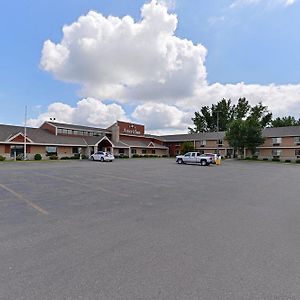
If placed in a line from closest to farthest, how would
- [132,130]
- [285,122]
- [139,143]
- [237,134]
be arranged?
[237,134], [139,143], [132,130], [285,122]

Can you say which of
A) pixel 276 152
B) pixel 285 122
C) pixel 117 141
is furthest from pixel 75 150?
A: pixel 285 122

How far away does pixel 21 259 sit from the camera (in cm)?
377

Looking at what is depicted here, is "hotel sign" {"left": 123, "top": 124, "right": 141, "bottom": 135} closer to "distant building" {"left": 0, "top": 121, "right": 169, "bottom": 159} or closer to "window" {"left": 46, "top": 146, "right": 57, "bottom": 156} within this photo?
"distant building" {"left": 0, "top": 121, "right": 169, "bottom": 159}

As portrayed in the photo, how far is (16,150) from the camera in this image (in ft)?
113

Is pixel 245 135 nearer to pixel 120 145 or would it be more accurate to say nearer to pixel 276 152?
pixel 276 152

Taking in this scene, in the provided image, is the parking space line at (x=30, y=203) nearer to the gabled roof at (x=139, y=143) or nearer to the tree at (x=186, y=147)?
the gabled roof at (x=139, y=143)

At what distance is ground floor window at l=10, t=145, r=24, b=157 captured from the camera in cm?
3380

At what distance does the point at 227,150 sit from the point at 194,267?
178ft

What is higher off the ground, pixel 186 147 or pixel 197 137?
pixel 197 137

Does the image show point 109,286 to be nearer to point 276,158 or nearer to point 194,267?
point 194,267

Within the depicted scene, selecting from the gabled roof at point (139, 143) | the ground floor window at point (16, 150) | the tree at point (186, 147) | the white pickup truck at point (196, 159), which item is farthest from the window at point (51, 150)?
the tree at point (186, 147)

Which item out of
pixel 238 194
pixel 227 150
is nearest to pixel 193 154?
pixel 238 194

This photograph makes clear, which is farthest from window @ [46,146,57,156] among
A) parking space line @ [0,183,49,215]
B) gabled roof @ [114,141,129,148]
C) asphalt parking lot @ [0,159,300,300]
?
asphalt parking lot @ [0,159,300,300]

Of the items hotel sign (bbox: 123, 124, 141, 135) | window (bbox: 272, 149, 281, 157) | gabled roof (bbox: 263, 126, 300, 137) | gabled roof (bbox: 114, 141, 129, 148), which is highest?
hotel sign (bbox: 123, 124, 141, 135)
